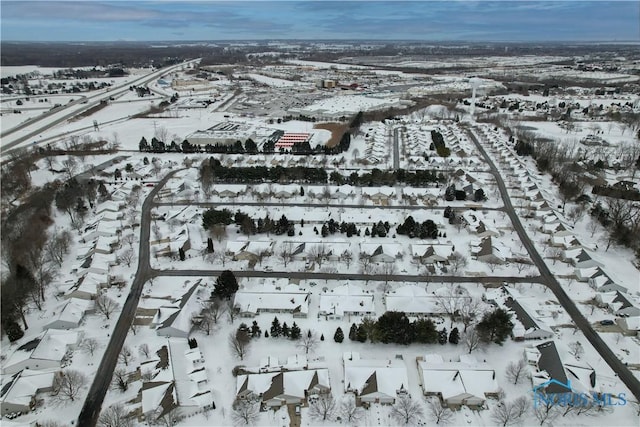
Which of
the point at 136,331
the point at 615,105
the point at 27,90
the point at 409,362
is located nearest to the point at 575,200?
the point at 409,362

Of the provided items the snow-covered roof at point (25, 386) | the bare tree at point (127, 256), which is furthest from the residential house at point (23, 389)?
the bare tree at point (127, 256)

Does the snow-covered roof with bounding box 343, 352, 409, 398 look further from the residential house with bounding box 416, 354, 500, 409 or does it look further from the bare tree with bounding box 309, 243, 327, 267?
the bare tree with bounding box 309, 243, 327, 267

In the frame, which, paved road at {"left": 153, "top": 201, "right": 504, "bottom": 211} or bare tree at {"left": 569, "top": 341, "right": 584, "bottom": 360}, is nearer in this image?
bare tree at {"left": 569, "top": 341, "right": 584, "bottom": 360}

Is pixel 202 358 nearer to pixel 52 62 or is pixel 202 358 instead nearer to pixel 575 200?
pixel 575 200

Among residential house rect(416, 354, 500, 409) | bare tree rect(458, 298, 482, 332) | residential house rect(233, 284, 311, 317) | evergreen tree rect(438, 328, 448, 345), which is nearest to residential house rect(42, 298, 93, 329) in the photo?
residential house rect(233, 284, 311, 317)

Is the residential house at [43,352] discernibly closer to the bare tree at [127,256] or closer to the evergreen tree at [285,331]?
the bare tree at [127,256]

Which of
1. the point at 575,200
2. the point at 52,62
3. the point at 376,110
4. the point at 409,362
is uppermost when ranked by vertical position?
the point at 52,62
